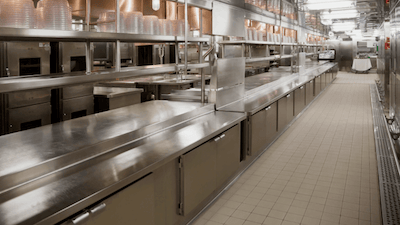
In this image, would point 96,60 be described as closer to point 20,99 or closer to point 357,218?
point 20,99

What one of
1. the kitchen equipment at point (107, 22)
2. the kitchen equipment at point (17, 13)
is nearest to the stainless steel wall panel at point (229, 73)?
the kitchen equipment at point (107, 22)

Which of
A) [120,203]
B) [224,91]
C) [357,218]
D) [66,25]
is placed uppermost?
[66,25]

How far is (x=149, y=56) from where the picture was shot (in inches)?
292

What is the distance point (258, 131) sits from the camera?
401 centimetres

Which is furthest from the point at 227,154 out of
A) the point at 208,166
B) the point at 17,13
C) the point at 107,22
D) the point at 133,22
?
the point at 17,13

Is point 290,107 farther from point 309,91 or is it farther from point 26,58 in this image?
point 26,58

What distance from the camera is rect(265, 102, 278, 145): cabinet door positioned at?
4381 millimetres

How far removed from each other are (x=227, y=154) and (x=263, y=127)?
120 centimetres

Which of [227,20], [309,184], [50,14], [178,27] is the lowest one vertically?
[309,184]

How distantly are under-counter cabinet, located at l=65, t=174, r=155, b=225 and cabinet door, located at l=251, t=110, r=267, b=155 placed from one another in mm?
1993

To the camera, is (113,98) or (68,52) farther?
(113,98)

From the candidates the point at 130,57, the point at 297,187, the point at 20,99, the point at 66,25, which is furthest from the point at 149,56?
the point at 66,25

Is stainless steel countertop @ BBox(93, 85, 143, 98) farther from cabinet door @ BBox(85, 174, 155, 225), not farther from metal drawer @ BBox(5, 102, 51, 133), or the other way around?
cabinet door @ BBox(85, 174, 155, 225)

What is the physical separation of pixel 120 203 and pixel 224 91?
2382 mm
